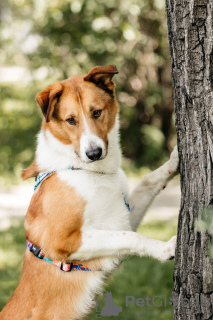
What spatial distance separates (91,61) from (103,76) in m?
4.66

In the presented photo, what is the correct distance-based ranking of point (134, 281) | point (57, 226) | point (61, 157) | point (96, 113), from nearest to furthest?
point (57, 226)
point (61, 157)
point (96, 113)
point (134, 281)

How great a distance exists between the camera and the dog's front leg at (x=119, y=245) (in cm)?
289

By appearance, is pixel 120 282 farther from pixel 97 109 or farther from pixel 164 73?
pixel 164 73

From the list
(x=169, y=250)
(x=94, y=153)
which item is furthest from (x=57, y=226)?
(x=169, y=250)

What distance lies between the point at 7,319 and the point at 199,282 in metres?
1.37

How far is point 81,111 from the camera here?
322 cm

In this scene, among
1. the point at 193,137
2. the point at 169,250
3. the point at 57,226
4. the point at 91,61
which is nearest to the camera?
the point at 193,137

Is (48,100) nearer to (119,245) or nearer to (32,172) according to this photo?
(32,172)

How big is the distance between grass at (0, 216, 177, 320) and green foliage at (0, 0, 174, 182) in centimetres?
337

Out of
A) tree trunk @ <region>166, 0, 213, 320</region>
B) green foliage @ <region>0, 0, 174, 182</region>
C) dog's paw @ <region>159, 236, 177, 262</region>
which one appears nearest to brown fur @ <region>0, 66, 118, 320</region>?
dog's paw @ <region>159, 236, 177, 262</region>

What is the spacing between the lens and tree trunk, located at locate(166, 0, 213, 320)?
2246 millimetres

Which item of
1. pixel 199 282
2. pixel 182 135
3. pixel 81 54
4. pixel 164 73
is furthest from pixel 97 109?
pixel 164 73

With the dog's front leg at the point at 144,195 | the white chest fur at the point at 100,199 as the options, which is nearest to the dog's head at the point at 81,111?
the white chest fur at the point at 100,199

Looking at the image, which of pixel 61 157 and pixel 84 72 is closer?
pixel 61 157
